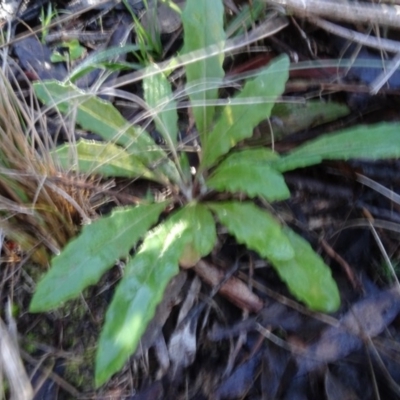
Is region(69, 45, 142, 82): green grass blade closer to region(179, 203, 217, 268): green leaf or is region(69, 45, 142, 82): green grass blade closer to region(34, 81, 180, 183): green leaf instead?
region(34, 81, 180, 183): green leaf

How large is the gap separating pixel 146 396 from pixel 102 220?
27 cm

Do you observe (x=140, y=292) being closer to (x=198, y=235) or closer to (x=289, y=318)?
(x=198, y=235)

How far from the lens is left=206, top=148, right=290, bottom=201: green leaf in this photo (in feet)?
2.63

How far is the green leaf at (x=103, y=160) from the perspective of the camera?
3.01 ft

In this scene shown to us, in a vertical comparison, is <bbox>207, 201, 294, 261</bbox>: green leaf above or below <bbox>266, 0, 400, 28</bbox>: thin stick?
below

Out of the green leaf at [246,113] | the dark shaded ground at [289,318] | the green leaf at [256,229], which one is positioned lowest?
the dark shaded ground at [289,318]

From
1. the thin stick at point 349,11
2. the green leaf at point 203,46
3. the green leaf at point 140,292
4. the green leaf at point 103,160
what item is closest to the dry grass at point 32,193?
the green leaf at point 103,160

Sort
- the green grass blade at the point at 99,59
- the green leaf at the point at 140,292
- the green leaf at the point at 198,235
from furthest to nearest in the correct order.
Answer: the green grass blade at the point at 99,59 < the green leaf at the point at 198,235 < the green leaf at the point at 140,292

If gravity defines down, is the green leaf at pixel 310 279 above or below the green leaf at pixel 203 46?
below

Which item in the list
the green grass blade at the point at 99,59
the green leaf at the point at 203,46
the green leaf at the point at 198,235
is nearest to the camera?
the green leaf at the point at 198,235

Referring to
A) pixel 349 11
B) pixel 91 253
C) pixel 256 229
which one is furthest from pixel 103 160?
pixel 349 11

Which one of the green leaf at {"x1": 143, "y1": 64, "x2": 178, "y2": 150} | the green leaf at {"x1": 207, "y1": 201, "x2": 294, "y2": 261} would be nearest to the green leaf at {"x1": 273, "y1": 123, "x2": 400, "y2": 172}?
the green leaf at {"x1": 207, "y1": 201, "x2": 294, "y2": 261}

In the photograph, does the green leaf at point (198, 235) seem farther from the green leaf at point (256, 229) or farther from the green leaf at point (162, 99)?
the green leaf at point (162, 99)

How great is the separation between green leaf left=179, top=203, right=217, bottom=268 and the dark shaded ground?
0.03 metres
